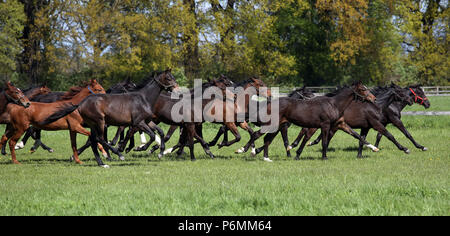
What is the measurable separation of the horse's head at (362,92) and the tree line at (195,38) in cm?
2411

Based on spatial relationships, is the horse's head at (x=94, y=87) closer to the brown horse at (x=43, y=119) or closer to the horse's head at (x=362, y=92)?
the brown horse at (x=43, y=119)

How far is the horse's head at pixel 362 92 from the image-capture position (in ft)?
46.1

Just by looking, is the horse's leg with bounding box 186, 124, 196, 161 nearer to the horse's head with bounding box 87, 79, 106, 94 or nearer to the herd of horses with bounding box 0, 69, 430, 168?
the herd of horses with bounding box 0, 69, 430, 168

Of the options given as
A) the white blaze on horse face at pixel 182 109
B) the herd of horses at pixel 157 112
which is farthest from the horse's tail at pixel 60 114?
the white blaze on horse face at pixel 182 109

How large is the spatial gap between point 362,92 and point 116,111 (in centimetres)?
604

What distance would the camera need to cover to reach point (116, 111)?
42.9ft

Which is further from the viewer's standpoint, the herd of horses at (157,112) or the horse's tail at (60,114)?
the herd of horses at (157,112)

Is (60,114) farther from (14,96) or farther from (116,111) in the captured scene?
(14,96)

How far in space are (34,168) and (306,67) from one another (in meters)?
42.7

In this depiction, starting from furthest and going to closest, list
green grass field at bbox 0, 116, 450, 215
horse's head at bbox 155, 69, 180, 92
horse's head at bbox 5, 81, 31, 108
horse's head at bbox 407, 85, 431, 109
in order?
1. horse's head at bbox 407, 85, 431, 109
2. horse's head at bbox 155, 69, 180, 92
3. horse's head at bbox 5, 81, 31, 108
4. green grass field at bbox 0, 116, 450, 215

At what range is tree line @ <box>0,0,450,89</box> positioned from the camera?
3756 cm

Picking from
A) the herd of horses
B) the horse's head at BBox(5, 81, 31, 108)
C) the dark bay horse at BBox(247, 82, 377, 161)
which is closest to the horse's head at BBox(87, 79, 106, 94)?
the herd of horses

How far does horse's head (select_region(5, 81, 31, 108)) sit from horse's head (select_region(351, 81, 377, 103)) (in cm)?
792
